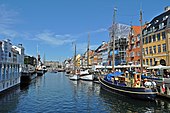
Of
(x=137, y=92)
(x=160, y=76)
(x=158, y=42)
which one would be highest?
(x=158, y=42)

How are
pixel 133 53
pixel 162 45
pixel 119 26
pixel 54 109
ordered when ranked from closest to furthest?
pixel 54 109
pixel 162 45
pixel 133 53
pixel 119 26

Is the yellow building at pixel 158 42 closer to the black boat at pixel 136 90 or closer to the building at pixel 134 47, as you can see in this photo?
the building at pixel 134 47

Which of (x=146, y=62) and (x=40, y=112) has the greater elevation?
(x=146, y=62)

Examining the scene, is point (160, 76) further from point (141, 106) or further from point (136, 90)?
point (141, 106)

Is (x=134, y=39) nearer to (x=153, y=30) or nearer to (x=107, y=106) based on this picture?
(x=153, y=30)

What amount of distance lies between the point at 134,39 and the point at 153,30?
1411cm

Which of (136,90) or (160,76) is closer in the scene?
(136,90)

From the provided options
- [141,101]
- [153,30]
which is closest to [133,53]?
[153,30]

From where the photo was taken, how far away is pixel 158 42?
58312mm

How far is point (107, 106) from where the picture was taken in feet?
91.5

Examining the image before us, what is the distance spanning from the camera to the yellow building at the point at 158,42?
54.5 meters

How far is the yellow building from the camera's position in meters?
54.5

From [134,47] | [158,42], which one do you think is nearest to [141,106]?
[158,42]

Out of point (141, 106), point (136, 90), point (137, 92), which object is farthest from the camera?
point (136, 90)
